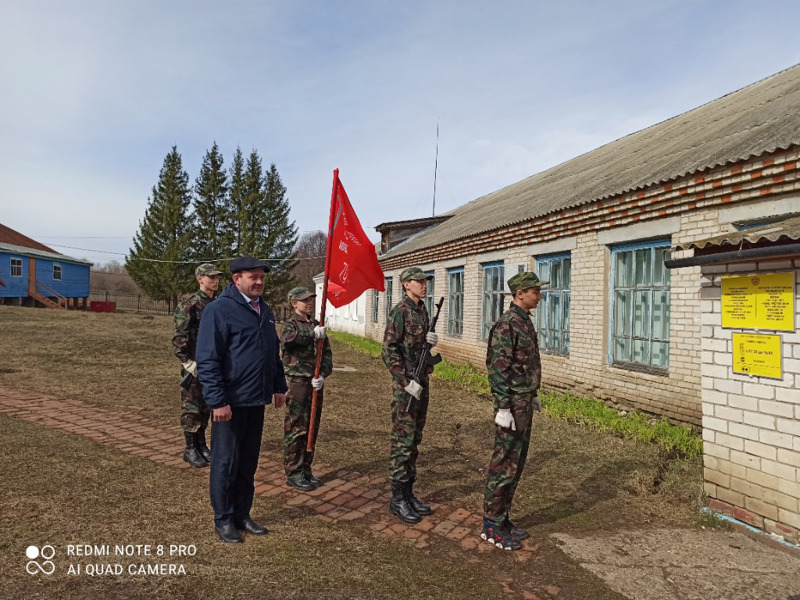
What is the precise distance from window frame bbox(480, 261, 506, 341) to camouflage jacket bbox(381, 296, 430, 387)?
7.06 meters

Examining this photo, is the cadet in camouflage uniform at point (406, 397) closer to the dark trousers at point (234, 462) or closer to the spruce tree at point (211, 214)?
the dark trousers at point (234, 462)

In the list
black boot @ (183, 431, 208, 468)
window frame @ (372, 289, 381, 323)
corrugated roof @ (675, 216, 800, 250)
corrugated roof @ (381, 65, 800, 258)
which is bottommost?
black boot @ (183, 431, 208, 468)

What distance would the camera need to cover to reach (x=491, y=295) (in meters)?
11.8

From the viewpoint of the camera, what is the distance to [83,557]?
3.24 metres

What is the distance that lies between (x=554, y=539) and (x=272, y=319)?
2.57 m

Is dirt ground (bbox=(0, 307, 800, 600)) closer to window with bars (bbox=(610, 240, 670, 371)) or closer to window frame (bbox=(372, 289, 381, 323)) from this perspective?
window with bars (bbox=(610, 240, 670, 371))

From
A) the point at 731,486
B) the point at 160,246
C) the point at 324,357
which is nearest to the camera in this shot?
the point at 731,486

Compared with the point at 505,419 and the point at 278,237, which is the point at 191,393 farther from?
the point at 278,237

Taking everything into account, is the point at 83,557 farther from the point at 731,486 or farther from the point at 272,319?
the point at 731,486

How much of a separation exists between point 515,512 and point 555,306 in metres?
5.85

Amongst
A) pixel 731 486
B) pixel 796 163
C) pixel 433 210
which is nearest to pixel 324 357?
pixel 731 486

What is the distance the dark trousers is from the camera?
139 inches

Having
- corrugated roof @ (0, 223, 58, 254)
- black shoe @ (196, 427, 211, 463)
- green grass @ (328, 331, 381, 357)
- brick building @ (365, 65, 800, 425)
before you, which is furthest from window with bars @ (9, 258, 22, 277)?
black shoe @ (196, 427, 211, 463)

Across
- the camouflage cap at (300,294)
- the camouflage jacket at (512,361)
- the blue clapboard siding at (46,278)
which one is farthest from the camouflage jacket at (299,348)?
the blue clapboard siding at (46,278)
